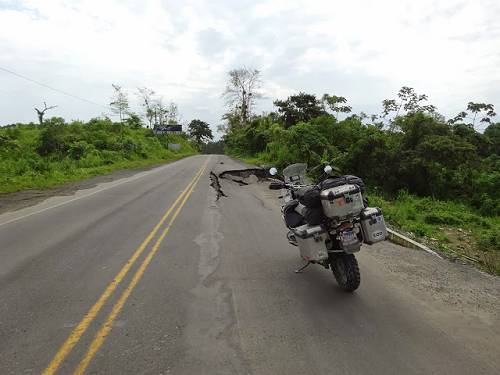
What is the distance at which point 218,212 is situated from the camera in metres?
11.7

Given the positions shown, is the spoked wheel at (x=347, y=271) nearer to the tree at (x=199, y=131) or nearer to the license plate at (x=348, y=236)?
the license plate at (x=348, y=236)

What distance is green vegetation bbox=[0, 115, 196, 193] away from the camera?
2022 cm

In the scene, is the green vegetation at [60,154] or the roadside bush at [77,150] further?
the roadside bush at [77,150]

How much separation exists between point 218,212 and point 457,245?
6.29m

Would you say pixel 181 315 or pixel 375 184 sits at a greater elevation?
pixel 181 315

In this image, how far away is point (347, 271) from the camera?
528cm

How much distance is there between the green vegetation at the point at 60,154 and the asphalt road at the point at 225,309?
40.9ft

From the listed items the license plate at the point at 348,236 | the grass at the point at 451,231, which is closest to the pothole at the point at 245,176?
the grass at the point at 451,231

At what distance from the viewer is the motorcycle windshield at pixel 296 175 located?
6828 millimetres

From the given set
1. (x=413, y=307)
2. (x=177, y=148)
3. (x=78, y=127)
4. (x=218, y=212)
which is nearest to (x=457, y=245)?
(x=413, y=307)

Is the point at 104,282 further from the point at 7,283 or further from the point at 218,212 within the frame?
the point at 218,212

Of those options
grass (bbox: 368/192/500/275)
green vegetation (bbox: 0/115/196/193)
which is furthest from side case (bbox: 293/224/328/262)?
green vegetation (bbox: 0/115/196/193)

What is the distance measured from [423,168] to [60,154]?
1071 inches

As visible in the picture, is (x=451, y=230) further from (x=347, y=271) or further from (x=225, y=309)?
(x=225, y=309)
